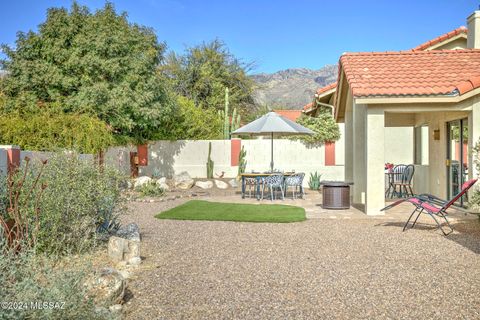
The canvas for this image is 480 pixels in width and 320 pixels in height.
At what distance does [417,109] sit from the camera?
12.1 meters

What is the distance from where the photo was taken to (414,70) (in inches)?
525

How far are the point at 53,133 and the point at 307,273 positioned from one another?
9876 mm

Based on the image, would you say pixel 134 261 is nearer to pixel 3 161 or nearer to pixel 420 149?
pixel 3 161

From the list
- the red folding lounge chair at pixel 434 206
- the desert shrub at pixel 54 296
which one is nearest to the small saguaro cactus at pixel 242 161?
the red folding lounge chair at pixel 434 206

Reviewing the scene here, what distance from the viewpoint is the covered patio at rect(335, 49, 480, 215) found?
11844mm

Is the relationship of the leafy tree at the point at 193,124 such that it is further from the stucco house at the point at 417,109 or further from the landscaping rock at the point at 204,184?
the stucco house at the point at 417,109

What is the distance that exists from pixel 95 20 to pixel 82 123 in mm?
6421

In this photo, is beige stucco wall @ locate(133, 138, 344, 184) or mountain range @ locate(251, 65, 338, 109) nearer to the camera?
beige stucco wall @ locate(133, 138, 344, 184)

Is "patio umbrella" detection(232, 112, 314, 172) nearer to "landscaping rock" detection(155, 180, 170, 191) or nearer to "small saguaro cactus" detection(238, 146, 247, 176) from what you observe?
"landscaping rock" detection(155, 180, 170, 191)

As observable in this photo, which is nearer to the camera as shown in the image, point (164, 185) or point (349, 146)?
point (349, 146)

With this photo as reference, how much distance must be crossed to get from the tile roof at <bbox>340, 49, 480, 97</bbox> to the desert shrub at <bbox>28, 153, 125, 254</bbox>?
6.52 m

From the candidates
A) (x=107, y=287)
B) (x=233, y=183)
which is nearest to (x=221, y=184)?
(x=233, y=183)

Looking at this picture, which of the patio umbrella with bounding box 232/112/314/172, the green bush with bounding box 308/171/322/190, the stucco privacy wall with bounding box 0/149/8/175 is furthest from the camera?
the green bush with bounding box 308/171/322/190

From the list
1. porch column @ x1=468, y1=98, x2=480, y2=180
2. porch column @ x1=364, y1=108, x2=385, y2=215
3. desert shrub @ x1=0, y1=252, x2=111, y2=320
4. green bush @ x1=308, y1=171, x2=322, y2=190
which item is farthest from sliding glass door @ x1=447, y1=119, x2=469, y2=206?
desert shrub @ x1=0, y1=252, x2=111, y2=320
